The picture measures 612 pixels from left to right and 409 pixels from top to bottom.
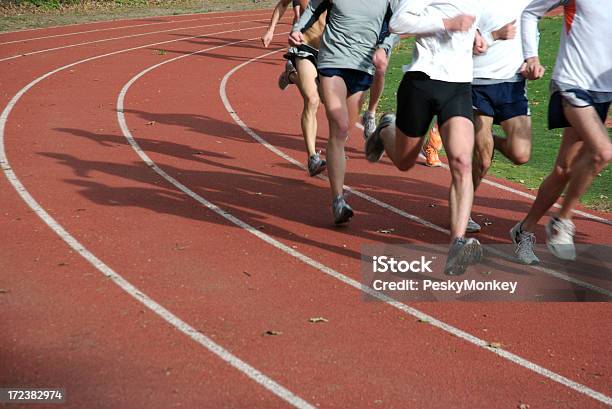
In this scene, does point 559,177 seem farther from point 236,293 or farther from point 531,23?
point 236,293

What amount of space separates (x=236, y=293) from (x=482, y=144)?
8.16 ft

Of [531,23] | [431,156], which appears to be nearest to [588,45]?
[531,23]

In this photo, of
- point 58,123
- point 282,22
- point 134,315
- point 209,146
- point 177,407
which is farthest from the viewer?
point 282,22

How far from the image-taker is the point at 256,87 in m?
19.2

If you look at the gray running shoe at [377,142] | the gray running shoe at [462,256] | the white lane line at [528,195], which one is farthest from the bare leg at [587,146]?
the white lane line at [528,195]

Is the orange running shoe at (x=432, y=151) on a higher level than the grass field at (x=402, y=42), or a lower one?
higher

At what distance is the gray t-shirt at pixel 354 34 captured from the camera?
9.33m

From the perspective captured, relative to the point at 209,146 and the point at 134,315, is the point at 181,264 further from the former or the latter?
the point at 209,146

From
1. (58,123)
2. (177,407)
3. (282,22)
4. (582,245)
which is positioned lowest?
(282,22)

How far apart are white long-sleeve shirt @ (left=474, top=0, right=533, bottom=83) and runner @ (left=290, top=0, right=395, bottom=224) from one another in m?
0.91

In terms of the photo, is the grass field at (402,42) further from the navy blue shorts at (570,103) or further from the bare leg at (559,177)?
the navy blue shorts at (570,103)

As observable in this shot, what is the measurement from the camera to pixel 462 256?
7410mm

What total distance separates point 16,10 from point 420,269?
90.5 feet

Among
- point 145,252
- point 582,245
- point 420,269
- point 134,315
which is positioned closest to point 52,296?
point 134,315
